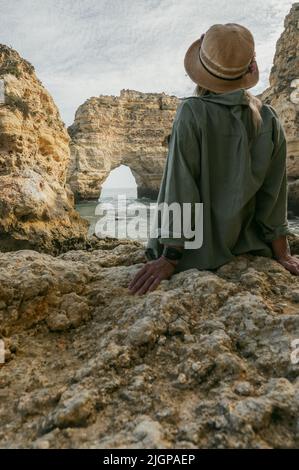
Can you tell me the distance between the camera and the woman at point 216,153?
140 centimetres

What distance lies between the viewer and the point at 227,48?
1.36m

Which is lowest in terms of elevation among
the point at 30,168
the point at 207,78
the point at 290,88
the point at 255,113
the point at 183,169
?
the point at 183,169

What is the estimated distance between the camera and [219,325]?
1.07m

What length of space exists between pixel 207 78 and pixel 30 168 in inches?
291

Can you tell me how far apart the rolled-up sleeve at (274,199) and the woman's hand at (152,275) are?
0.51 meters

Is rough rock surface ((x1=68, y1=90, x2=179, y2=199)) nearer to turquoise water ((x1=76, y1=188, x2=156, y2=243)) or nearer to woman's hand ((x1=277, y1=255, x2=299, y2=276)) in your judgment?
turquoise water ((x1=76, y1=188, x2=156, y2=243))

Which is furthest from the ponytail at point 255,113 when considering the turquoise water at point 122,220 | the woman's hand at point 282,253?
the turquoise water at point 122,220

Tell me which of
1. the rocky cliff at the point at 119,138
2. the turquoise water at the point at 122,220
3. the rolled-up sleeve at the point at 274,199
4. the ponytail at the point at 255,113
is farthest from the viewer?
the rocky cliff at the point at 119,138

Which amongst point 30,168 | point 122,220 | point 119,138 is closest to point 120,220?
point 122,220

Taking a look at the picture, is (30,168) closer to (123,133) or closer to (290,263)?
(290,263)

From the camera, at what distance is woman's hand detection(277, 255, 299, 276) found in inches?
59.0

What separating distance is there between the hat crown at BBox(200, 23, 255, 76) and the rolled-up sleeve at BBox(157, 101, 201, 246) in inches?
8.0

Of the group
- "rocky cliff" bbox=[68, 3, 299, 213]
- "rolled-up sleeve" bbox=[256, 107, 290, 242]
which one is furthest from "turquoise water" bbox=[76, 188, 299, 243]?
"rolled-up sleeve" bbox=[256, 107, 290, 242]

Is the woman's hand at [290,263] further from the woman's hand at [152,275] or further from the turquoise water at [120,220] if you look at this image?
the turquoise water at [120,220]
